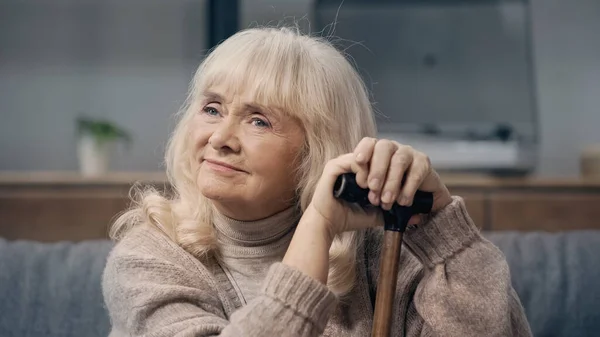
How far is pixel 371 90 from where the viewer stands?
3340mm

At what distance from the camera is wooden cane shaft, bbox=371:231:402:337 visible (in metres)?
1.25

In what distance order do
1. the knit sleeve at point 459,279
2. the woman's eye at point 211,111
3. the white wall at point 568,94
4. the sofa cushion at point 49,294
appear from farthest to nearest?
the white wall at point 568,94 → the sofa cushion at point 49,294 → the woman's eye at point 211,111 → the knit sleeve at point 459,279

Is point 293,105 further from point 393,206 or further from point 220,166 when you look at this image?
point 393,206

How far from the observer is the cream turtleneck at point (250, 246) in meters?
1.49

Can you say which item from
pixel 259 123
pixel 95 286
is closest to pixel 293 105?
pixel 259 123

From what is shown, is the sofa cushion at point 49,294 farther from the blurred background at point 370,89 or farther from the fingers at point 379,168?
the blurred background at point 370,89

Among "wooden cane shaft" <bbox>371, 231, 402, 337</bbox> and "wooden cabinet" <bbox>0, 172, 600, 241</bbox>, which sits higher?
"wooden cane shaft" <bbox>371, 231, 402, 337</bbox>

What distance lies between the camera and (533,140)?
11.1 ft

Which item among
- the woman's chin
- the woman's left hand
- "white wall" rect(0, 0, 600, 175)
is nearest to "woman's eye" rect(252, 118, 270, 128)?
the woman's chin

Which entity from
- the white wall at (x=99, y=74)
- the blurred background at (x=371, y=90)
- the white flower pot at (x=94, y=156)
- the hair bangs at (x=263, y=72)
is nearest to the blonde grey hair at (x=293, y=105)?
the hair bangs at (x=263, y=72)

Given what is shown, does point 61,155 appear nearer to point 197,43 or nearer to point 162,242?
point 197,43

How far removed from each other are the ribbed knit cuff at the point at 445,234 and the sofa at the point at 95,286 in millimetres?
562

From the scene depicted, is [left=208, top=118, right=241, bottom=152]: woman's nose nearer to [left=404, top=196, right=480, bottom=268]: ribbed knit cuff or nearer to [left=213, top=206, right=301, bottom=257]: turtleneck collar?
[left=213, top=206, right=301, bottom=257]: turtleneck collar

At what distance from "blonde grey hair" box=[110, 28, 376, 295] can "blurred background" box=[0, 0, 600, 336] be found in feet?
4.85
